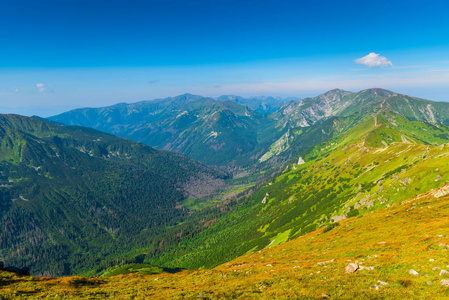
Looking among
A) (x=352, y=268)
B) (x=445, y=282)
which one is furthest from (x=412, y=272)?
(x=352, y=268)

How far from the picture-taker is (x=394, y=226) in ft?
231

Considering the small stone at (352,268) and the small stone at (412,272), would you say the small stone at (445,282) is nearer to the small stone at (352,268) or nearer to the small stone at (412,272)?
the small stone at (412,272)

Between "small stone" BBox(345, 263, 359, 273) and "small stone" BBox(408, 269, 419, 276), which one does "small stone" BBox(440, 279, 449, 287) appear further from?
"small stone" BBox(345, 263, 359, 273)

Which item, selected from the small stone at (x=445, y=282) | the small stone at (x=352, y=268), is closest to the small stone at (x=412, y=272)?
the small stone at (x=445, y=282)

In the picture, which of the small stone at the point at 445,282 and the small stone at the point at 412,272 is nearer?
the small stone at the point at 445,282

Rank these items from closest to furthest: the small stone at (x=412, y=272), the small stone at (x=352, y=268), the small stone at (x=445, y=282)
A: 1. the small stone at (x=445, y=282)
2. the small stone at (x=412, y=272)
3. the small stone at (x=352, y=268)

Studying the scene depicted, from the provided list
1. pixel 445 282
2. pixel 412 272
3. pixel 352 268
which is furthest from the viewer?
pixel 352 268

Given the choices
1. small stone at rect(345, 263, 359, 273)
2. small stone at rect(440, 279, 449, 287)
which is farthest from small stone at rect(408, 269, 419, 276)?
small stone at rect(345, 263, 359, 273)

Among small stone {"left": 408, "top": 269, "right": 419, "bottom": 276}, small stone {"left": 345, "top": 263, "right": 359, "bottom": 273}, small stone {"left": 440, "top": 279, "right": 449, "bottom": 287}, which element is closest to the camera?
small stone {"left": 440, "top": 279, "right": 449, "bottom": 287}

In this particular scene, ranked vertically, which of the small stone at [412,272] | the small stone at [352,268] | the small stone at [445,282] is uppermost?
the small stone at [445,282]

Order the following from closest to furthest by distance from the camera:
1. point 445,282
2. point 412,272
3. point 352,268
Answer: point 445,282
point 412,272
point 352,268

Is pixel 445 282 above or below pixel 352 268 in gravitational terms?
above

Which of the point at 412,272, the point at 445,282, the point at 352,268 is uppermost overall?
the point at 445,282

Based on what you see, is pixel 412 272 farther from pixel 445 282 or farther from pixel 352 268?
pixel 352 268
